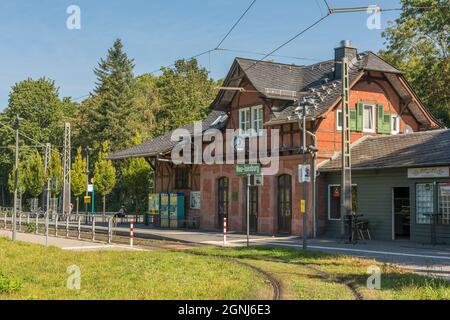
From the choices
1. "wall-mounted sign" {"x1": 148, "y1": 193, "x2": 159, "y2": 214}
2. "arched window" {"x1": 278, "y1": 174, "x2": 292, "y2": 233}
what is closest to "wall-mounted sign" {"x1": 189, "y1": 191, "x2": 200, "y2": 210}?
"wall-mounted sign" {"x1": 148, "y1": 193, "x2": 159, "y2": 214}

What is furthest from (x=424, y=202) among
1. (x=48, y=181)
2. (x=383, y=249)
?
(x=48, y=181)

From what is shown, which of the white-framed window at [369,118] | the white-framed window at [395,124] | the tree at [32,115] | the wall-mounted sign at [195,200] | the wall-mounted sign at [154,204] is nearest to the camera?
the white-framed window at [369,118]

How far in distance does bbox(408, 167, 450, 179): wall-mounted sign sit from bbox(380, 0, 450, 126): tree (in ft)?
50.8

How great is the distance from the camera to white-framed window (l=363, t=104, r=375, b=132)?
2936 cm

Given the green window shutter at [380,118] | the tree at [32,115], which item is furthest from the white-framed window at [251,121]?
the tree at [32,115]

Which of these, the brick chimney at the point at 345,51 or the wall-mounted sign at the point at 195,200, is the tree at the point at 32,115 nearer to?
the wall-mounted sign at the point at 195,200

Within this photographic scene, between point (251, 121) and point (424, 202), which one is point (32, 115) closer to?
point (251, 121)

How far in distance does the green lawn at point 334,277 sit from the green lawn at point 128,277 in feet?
2.55

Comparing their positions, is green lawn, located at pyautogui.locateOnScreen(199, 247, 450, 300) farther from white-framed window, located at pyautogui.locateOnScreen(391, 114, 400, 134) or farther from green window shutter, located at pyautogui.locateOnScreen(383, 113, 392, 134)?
white-framed window, located at pyautogui.locateOnScreen(391, 114, 400, 134)

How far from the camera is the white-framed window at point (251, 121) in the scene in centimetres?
3019

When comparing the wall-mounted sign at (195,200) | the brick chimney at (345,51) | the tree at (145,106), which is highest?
the tree at (145,106)

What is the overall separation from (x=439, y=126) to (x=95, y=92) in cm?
5067

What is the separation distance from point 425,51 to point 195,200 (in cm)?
1749
